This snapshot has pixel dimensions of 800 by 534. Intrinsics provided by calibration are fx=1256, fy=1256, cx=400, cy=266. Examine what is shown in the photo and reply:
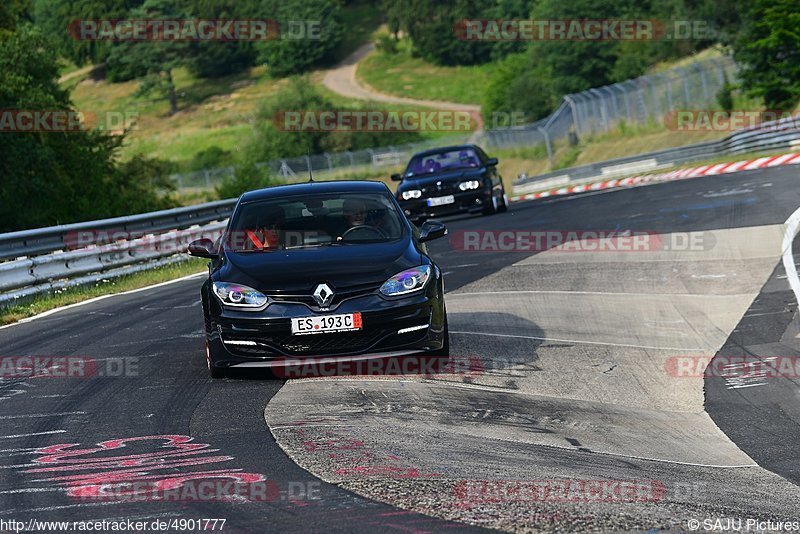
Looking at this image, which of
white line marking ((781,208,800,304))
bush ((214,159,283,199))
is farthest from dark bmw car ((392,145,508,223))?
bush ((214,159,283,199))

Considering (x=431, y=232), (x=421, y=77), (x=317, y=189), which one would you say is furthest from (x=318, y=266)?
(x=421, y=77)

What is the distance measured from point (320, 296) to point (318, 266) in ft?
1.13

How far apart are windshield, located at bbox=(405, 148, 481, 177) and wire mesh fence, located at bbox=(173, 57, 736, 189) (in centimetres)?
2073

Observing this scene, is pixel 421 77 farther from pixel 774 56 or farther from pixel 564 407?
pixel 564 407

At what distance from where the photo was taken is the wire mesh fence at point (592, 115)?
48.5 meters

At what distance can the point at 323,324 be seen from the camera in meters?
8.63

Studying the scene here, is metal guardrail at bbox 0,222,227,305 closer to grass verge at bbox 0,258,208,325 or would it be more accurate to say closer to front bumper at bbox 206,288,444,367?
grass verge at bbox 0,258,208,325

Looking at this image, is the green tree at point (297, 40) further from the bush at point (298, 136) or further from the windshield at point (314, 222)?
the windshield at point (314, 222)

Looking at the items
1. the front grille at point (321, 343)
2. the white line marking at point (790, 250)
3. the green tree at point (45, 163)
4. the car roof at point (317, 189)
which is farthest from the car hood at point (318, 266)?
the green tree at point (45, 163)

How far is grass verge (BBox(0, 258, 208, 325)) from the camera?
15453mm

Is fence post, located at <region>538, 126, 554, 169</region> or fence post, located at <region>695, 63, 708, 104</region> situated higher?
fence post, located at <region>695, 63, 708, 104</region>

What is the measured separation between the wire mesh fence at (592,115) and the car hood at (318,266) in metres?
37.5

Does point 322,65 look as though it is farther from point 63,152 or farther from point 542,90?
point 63,152

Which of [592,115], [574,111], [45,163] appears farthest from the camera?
[574,111]
